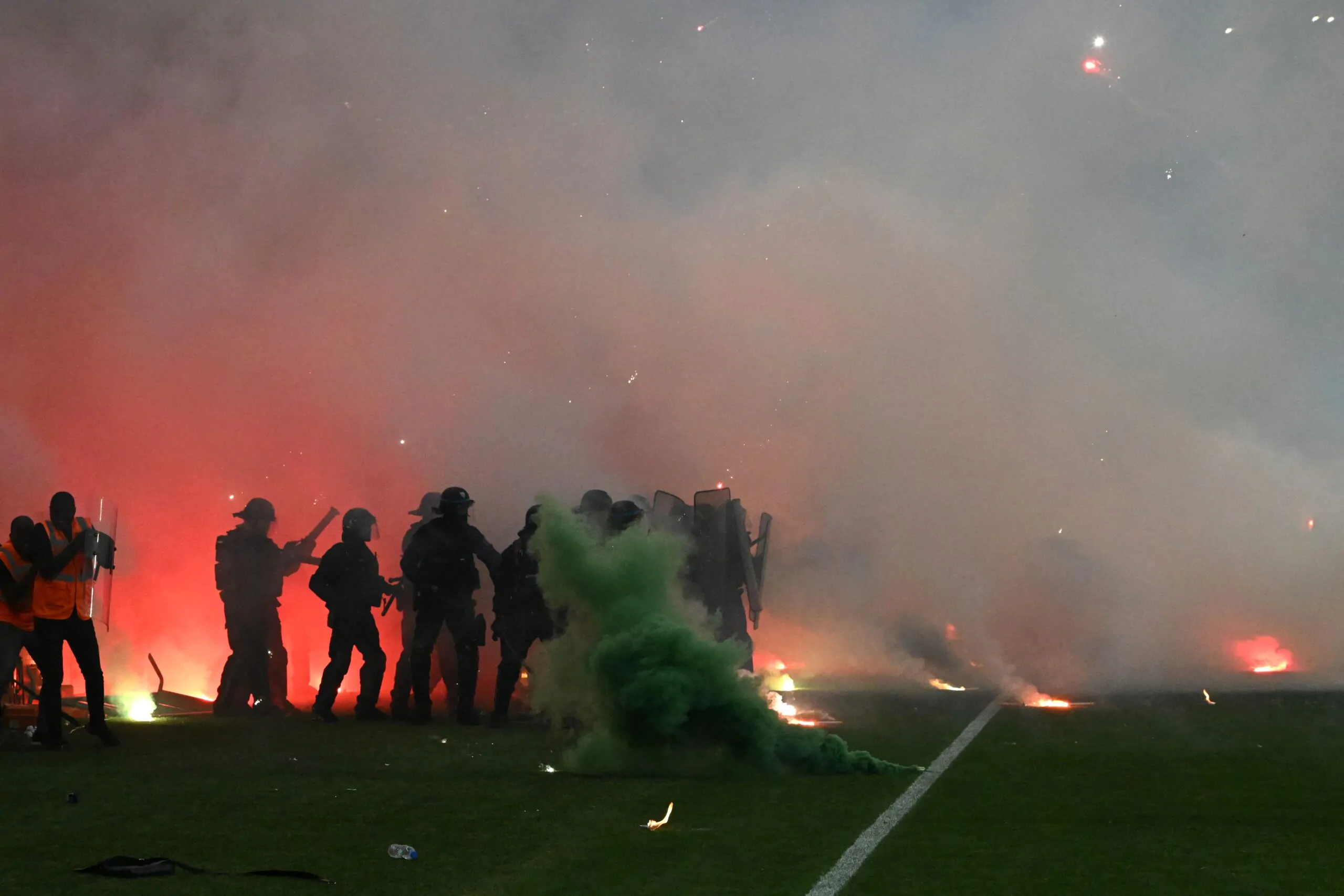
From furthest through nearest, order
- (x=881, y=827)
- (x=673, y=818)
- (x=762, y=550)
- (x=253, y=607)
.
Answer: (x=762, y=550) → (x=253, y=607) → (x=673, y=818) → (x=881, y=827)

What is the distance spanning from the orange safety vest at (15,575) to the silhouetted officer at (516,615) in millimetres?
4228

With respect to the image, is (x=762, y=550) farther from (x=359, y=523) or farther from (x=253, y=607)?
(x=253, y=607)

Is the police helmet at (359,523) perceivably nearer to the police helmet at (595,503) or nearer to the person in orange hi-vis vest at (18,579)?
the police helmet at (595,503)

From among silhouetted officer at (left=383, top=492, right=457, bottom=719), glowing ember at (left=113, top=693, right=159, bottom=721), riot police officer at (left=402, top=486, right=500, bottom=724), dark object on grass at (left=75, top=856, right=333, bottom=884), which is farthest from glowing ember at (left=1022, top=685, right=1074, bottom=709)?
dark object on grass at (left=75, top=856, right=333, bottom=884)

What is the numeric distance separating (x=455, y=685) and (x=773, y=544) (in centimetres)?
1312

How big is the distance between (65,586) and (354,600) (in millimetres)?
4195

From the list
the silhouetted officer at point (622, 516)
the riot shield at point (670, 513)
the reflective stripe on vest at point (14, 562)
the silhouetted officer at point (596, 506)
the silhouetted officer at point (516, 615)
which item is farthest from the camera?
the riot shield at point (670, 513)

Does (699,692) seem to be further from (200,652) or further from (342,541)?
(200,652)

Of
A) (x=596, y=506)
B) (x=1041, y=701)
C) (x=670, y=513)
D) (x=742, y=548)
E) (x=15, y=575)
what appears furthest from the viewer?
(x=1041, y=701)

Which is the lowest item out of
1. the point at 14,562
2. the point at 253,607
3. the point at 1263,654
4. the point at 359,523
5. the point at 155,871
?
the point at 155,871

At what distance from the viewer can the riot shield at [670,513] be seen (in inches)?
614

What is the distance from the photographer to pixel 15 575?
1184 cm

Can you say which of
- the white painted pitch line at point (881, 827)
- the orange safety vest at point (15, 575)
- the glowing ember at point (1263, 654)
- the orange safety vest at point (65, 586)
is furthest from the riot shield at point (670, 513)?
the glowing ember at point (1263, 654)

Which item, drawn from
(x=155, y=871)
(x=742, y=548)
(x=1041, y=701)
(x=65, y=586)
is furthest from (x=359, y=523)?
(x=155, y=871)
